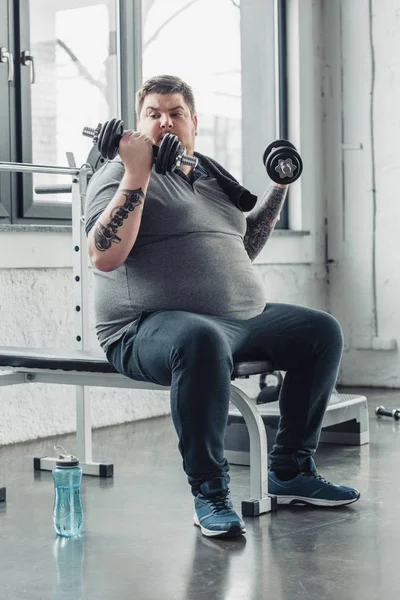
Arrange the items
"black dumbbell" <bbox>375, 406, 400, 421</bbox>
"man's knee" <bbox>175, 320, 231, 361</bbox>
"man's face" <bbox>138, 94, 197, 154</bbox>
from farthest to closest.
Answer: "black dumbbell" <bbox>375, 406, 400, 421</bbox>
"man's face" <bbox>138, 94, 197, 154</bbox>
"man's knee" <bbox>175, 320, 231, 361</bbox>

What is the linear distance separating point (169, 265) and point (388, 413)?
1.88 metres

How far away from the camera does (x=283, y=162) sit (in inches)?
101

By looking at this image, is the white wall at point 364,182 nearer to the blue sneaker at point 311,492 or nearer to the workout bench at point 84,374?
the workout bench at point 84,374

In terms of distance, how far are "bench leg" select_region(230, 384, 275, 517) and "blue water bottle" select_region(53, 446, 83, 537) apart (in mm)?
402

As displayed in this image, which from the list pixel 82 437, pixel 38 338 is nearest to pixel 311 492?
pixel 82 437

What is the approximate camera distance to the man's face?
241cm

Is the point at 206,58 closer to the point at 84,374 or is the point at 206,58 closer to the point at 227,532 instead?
the point at 84,374

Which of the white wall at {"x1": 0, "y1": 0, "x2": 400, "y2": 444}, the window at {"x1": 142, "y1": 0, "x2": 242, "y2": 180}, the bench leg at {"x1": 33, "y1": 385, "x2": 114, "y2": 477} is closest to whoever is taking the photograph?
the bench leg at {"x1": 33, "y1": 385, "x2": 114, "y2": 477}

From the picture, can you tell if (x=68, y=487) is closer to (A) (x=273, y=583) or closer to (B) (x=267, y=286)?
(A) (x=273, y=583)

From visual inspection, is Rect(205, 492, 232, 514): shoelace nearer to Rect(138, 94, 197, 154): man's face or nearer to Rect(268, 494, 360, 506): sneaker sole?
Rect(268, 494, 360, 506): sneaker sole

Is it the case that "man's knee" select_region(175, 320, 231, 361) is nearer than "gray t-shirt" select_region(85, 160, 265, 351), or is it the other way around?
"man's knee" select_region(175, 320, 231, 361)

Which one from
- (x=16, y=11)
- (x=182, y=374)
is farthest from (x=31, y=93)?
(x=182, y=374)

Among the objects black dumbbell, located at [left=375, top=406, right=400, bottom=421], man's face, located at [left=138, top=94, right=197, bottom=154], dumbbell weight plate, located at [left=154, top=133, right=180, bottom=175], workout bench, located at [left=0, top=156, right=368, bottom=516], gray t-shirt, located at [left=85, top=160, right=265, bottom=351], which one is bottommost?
black dumbbell, located at [left=375, top=406, right=400, bottom=421]

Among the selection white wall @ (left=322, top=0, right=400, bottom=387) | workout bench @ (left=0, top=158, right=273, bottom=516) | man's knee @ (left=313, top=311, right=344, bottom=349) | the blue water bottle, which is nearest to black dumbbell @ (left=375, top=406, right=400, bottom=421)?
white wall @ (left=322, top=0, right=400, bottom=387)
